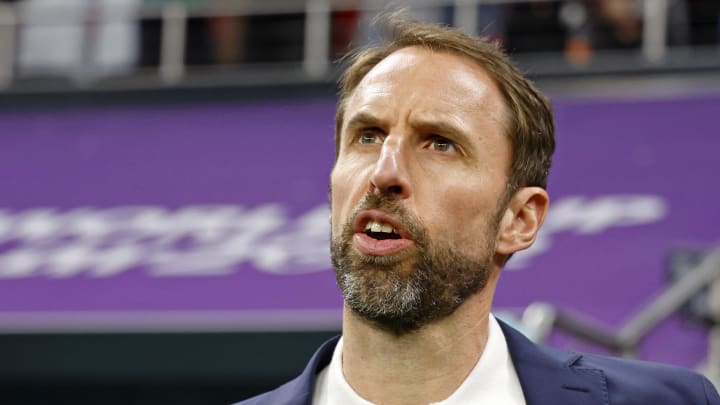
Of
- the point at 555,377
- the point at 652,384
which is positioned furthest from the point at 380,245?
the point at 652,384

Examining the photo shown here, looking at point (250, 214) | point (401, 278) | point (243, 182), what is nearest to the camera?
point (401, 278)

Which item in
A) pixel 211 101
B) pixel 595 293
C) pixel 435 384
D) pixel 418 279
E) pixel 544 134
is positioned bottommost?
pixel 595 293

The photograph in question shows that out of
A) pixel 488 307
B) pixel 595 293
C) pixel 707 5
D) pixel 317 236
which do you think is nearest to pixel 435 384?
pixel 488 307

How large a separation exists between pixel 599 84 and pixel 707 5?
94cm

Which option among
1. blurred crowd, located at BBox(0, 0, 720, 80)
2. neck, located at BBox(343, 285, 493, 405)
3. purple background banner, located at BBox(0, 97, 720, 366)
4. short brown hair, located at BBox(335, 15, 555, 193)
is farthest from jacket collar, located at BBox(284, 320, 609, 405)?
blurred crowd, located at BBox(0, 0, 720, 80)

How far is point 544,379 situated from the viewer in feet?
9.53

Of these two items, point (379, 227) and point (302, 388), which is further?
point (302, 388)

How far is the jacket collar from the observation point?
2.86 metres

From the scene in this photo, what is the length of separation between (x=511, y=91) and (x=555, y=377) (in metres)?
0.70

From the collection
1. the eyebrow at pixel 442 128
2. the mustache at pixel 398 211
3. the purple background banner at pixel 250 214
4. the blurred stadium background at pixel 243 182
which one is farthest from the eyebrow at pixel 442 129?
the purple background banner at pixel 250 214

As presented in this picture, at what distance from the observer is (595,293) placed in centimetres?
798

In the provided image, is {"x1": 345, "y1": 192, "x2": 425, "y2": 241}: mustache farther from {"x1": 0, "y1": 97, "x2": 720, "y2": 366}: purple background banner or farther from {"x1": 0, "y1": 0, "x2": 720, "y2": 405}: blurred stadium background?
{"x1": 0, "y1": 97, "x2": 720, "y2": 366}: purple background banner

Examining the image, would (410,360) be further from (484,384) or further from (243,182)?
(243,182)

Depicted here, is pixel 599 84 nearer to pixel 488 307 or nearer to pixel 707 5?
pixel 707 5
